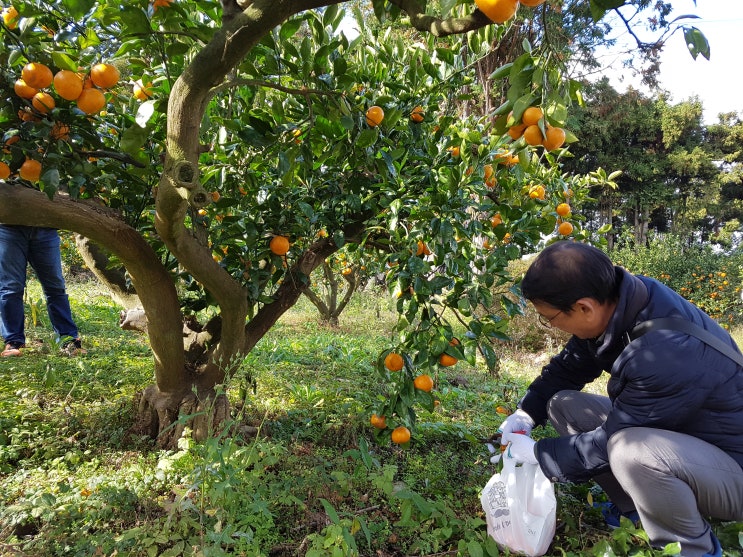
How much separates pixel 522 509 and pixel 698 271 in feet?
34.3

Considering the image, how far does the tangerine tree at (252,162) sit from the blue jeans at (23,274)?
0.77 metres

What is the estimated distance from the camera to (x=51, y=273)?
9.81 feet

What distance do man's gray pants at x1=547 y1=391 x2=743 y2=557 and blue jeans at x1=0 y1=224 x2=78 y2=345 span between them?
9.11 feet

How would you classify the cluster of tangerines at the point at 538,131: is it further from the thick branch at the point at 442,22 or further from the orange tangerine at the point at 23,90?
the orange tangerine at the point at 23,90

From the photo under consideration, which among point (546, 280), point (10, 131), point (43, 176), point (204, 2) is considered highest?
point (204, 2)

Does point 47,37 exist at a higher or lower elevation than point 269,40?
higher

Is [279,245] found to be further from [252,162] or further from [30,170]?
[30,170]

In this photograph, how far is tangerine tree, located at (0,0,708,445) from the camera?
1252mm

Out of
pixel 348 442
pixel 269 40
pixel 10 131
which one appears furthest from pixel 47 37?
pixel 348 442

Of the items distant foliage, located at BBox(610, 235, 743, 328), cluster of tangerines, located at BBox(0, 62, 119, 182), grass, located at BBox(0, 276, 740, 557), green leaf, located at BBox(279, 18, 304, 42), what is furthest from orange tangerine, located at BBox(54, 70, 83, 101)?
distant foliage, located at BBox(610, 235, 743, 328)

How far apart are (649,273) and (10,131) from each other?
1102 cm

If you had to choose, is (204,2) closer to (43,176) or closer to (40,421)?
(43,176)

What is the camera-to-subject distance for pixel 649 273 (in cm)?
984

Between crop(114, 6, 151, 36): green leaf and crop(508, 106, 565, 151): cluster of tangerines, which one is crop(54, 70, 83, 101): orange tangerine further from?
crop(508, 106, 565, 151): cluster of tangerines
